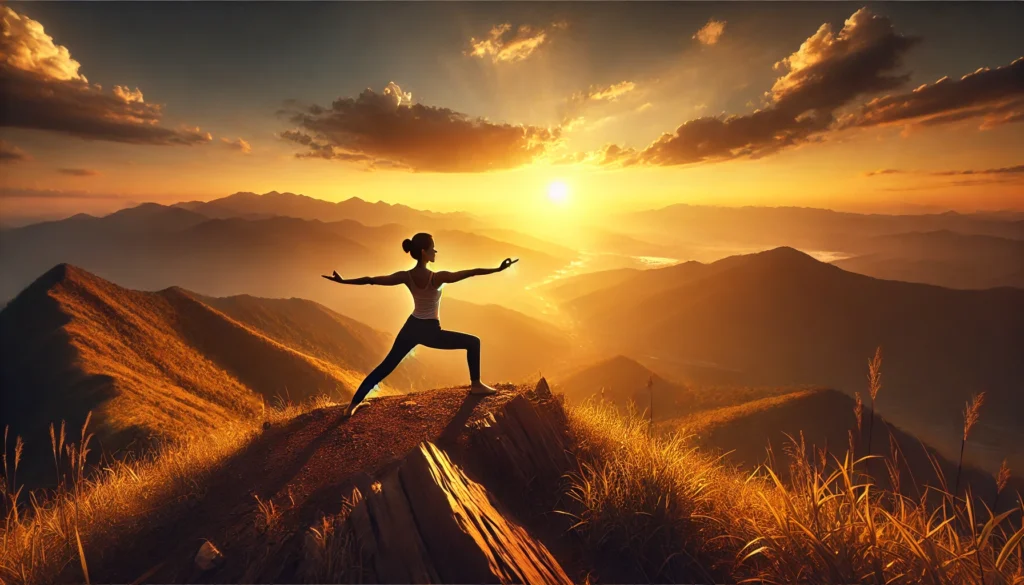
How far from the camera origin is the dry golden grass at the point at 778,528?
2.66 metres

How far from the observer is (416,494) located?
3279 mm

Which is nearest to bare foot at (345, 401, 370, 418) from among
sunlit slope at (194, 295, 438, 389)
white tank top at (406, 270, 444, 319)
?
white tank top at (406, 270, 444, 319)

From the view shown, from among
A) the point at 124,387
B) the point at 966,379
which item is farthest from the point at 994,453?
the point at 124,387

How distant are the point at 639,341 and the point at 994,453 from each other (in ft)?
284

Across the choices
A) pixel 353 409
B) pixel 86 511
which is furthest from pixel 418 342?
pixel 86 511

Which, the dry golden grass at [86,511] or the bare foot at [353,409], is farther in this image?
the bare foot at [353,409]

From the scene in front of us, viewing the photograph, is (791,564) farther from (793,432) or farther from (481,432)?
(793,432)

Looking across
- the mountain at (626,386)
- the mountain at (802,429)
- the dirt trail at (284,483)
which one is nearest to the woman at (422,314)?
the dirt trail at (284,483)

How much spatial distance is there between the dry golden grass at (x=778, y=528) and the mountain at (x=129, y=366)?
40.6 feet

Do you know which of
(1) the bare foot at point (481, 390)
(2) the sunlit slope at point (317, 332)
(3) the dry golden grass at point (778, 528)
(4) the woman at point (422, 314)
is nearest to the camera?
(3) the dry golden grass at point (778, 528)

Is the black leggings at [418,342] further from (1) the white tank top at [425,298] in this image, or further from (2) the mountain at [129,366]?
(2) the mountain at [129,366]

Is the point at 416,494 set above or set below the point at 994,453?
above

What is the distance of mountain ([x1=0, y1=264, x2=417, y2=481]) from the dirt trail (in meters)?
8.67

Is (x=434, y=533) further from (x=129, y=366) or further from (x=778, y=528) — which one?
(x=129, y=366)
